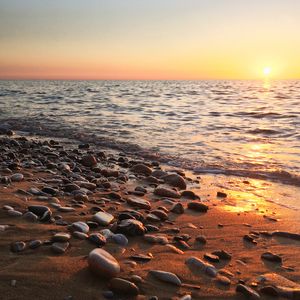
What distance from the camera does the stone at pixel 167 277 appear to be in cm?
268

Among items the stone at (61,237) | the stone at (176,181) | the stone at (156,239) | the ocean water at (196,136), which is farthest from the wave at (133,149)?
the stone at (61,237)

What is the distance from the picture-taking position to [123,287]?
247 cm

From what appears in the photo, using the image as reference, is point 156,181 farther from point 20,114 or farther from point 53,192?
point 20,114

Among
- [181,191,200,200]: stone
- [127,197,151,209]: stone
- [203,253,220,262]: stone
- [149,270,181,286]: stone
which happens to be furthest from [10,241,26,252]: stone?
[181,191,200,200]: stone

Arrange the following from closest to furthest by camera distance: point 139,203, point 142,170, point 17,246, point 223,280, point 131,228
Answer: point 223,280 < point 17,246 < point 131,228 < point 139,203 < point 142,170

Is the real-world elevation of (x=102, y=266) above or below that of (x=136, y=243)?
above

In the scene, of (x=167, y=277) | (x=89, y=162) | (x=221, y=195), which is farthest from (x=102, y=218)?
(x=89, y=162)

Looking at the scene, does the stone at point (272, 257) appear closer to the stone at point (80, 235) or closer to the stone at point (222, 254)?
Answer: the stone at point (222, 254)

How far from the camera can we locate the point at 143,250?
10.7 feet

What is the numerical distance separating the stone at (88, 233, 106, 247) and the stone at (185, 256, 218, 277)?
713mm

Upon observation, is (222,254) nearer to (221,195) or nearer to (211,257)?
(211,257)

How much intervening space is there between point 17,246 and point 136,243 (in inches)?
39.7

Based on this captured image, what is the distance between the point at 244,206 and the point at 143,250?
7.64 ft

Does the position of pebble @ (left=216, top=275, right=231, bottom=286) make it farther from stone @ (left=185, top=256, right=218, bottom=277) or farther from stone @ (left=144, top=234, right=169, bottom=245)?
stone @ (left=144, top=234, right=169, bottom=245)
